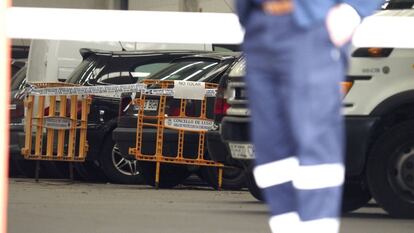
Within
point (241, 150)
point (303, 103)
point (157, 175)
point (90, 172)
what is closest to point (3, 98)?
point (303, 103)

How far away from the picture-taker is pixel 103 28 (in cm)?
1102

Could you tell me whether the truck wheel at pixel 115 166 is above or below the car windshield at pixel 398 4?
below

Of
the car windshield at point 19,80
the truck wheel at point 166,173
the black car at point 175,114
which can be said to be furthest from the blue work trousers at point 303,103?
the car windshield at point 19,80

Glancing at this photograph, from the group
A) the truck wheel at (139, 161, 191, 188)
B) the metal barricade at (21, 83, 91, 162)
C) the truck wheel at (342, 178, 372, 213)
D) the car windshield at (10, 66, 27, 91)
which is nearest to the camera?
the truck wheel at (342, 178, 372, 213)

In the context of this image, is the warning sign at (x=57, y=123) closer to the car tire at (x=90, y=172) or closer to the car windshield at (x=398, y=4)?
the car tire at (x=90, y=172)

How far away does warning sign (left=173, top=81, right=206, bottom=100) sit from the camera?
1223 centimetres

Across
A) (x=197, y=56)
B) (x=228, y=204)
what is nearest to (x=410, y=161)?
(x=228, y=204)

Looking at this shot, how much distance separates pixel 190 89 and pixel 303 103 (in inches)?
381

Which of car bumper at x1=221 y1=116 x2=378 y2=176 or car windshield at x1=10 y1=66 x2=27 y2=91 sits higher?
car windshield at x1=10 y1=66 x2=27 y2=91

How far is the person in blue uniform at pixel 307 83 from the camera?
2613 millimetres

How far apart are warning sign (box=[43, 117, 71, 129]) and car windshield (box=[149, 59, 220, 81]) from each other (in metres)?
1.89

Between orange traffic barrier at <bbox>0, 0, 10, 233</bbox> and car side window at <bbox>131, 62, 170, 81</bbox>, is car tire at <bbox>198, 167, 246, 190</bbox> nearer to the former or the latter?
car side window at <bbox>131, 62, 170, 81</bbox>

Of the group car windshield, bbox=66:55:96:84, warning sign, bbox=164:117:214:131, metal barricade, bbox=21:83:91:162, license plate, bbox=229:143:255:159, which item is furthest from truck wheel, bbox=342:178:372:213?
car windshield, bbox=66:55:96:84

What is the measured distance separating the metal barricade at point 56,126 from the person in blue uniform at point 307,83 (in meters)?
11.5
